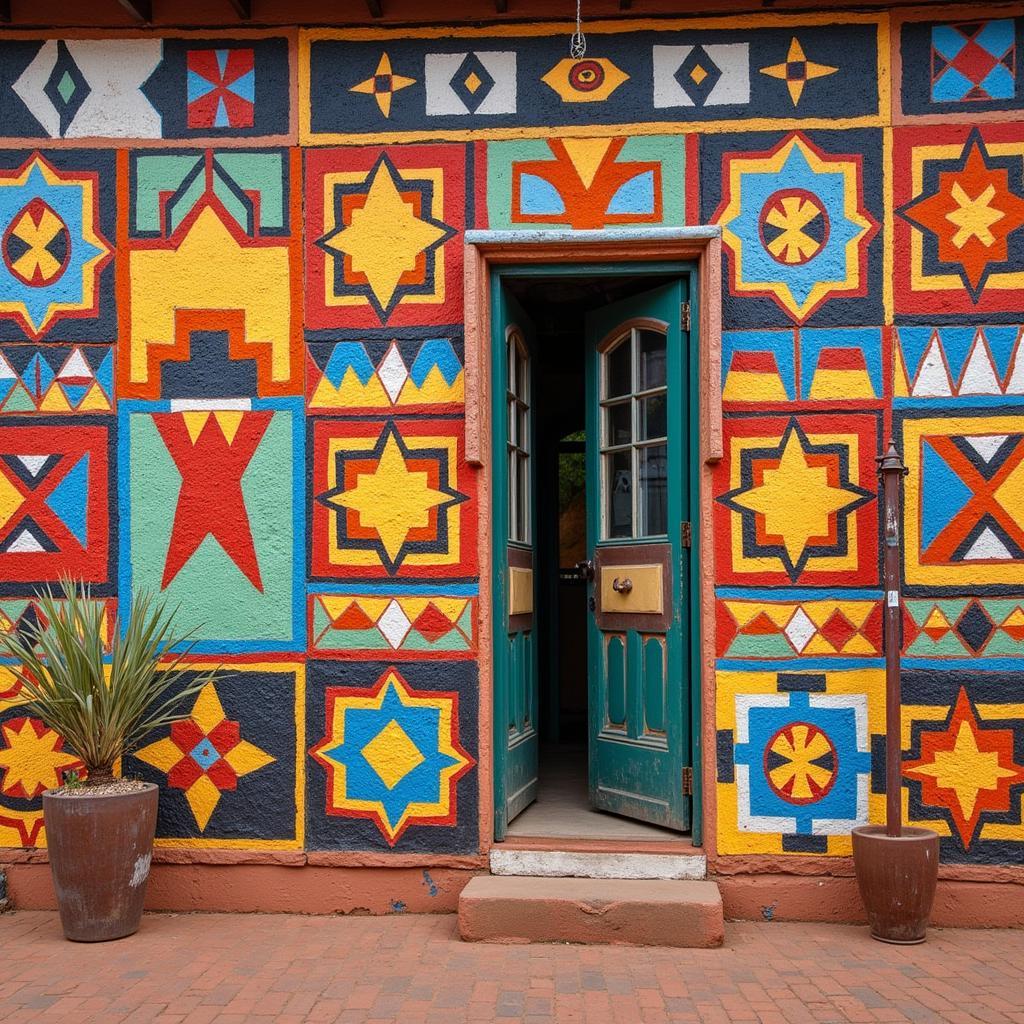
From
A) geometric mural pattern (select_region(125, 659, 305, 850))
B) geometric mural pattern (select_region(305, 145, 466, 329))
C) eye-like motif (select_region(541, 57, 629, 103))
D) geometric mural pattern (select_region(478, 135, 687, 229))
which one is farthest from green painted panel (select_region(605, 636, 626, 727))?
eye-like motif (select_region(541, 57, 629, 103))

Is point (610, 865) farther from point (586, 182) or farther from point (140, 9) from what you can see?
point (140, 9)

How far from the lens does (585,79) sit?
15.3ft

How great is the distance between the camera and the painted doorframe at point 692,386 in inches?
176

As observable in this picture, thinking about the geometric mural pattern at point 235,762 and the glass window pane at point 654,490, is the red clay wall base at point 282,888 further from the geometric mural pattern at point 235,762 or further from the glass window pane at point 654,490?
the glass window pane at point 654,490

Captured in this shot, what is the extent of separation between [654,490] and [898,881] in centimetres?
195

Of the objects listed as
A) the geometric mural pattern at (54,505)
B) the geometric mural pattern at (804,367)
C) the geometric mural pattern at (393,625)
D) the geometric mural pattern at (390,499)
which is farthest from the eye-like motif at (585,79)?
the geometric mural pattern at (54,505)

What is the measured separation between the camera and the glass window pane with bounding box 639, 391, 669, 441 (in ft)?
15.7

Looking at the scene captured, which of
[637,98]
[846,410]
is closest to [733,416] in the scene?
[846,410]

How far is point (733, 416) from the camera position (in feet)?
14.9

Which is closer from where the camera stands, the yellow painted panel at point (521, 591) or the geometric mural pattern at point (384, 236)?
the geometric mural pattern at point (384, 236)

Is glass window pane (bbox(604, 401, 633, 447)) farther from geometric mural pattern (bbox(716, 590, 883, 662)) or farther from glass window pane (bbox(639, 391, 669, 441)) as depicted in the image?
geometric mural pattern (bbox(716, 590, 883, 662))

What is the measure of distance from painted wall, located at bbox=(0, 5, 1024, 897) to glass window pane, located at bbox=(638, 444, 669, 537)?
29cm

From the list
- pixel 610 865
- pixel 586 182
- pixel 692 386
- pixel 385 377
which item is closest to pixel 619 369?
pixel 692 386

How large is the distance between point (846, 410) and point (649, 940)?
7.89 ft
